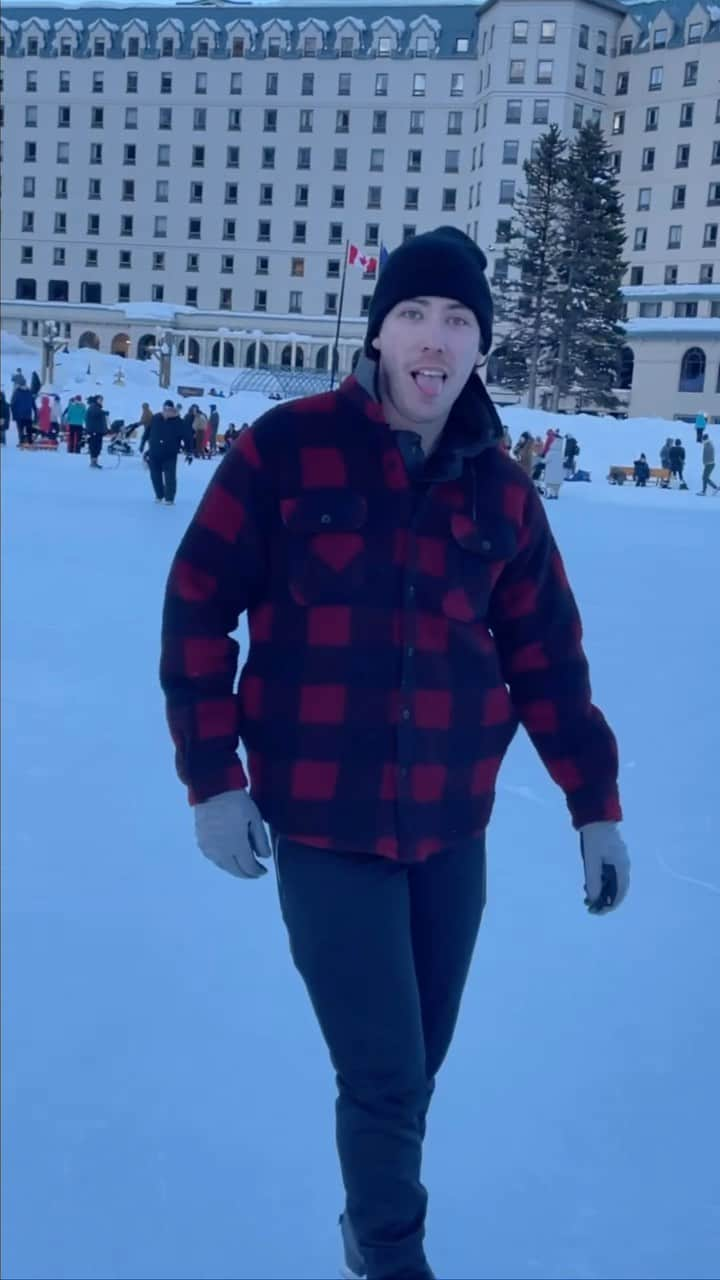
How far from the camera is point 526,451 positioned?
1053 centimetres

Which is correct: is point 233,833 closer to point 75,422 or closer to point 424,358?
point 424,358

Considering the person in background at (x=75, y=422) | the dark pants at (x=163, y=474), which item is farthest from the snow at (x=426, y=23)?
the person in background at (x=75, y=422)

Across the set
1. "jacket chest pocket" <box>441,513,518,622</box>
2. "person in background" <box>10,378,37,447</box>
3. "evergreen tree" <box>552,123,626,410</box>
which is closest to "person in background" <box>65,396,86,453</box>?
"person in background" <box>10,378,37,447</box>

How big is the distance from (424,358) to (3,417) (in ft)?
54.7

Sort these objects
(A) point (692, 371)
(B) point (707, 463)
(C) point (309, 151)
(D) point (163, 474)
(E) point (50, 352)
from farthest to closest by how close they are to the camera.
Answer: (E) point (50, 352)
(C) point (309, 151)
(D) point (163, 474)
(B) point (707, 463)
(A) point (692, 371)

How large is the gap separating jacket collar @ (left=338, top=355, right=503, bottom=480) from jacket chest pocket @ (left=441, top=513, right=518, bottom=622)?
0.23ft

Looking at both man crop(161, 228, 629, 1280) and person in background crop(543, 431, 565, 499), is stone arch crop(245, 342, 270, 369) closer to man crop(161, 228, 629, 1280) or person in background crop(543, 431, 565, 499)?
person in background crop(543, 431, 565, 499)

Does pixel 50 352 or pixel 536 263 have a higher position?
pixel 50 352

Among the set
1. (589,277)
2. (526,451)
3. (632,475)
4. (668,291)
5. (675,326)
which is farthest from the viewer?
(632,475)

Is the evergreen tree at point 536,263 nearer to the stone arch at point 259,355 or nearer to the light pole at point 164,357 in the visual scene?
the light pole at point 164,357

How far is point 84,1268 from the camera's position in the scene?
1.54 meters

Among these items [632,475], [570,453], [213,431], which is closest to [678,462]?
[570,453]

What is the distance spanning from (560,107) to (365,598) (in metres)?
4.16

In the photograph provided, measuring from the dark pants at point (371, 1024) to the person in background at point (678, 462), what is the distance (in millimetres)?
6465
